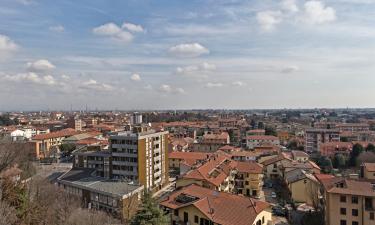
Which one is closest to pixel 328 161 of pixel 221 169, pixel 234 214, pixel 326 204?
pixel 221 169

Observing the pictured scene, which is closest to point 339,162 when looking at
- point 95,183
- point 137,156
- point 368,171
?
point 368,171

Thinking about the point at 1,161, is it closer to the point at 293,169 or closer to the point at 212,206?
the point at 212,206

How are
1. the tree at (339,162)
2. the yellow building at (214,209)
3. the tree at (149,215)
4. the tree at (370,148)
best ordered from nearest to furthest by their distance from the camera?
1. the tree at (149,215)
2. the yellow building at (214,209)
3. the tree at (339,162)
4. the tree at (370,148)

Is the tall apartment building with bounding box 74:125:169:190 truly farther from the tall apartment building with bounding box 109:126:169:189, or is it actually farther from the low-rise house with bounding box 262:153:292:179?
the low-rise house with bounding box 262:153:292:179

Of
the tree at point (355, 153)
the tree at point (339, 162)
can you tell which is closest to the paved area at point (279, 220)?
the tree at point (339, 162)

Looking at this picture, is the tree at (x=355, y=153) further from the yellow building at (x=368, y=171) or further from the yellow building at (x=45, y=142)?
the yellow building at (x=45, y=142)
